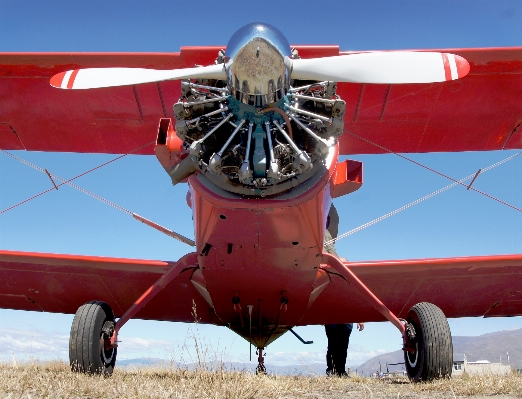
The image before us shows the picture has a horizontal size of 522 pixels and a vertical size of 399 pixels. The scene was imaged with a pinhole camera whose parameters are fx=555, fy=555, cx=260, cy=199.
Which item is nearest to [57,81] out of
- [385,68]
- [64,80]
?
[64,80]

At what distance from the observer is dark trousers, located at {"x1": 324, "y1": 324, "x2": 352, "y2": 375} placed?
30.6 ft

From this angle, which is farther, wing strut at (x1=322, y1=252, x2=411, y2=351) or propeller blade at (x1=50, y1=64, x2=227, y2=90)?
wing strut at (x1=322, y1=252, x2=411, y2=351)

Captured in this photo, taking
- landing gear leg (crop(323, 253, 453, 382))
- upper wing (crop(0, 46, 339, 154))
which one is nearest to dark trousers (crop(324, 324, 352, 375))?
landing gear leg (crop(323, 253, 453, 382))

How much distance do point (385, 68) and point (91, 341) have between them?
3.83 metres

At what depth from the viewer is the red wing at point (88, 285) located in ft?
22.2

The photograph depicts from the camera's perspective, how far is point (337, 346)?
9484mm

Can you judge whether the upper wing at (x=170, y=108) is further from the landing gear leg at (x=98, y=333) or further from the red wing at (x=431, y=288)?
the landing gear leg at (x=98, y=333)

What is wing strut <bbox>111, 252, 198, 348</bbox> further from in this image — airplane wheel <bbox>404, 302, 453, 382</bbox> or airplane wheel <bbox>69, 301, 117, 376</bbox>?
airplane wheel <bbox>404, 302, 453, 382</bbox>

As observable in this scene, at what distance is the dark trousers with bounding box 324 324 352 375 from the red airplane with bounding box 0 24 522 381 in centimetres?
170

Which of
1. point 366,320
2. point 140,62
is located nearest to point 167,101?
point 140,62

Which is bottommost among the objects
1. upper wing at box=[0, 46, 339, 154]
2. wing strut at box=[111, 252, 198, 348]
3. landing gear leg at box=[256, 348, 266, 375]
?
landing gear leg at box=[256, 348, 266, 375]

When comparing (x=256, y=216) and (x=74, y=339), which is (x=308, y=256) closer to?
(x=256, y=216)

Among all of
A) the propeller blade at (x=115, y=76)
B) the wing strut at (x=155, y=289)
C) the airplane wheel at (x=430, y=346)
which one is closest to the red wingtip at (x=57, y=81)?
the propeller blade at (x=115, y=76)

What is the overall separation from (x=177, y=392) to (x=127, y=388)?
1.44 ft
